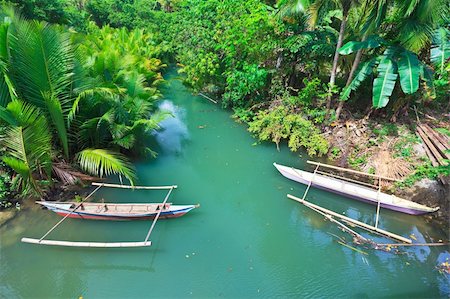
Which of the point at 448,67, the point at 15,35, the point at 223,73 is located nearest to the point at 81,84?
the point at 15,35

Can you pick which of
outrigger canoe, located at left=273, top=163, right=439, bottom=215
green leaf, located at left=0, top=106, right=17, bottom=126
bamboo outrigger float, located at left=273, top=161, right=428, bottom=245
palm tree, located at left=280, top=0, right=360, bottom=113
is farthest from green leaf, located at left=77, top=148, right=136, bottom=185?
palm tree, located at left=280, top=0, right=360, bottom=113

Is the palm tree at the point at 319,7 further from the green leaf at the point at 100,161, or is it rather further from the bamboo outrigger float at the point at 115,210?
the green leaf at the point at 100,161

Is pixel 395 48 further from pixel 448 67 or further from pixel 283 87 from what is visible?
pixel 283 87

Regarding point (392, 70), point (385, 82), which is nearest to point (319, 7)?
point (392, 70)

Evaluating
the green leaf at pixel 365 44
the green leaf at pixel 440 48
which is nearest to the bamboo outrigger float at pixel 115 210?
the green leaf at pixel 365 44

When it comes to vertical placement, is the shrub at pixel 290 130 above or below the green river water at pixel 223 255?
above

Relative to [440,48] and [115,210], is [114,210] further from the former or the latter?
[440,48]
